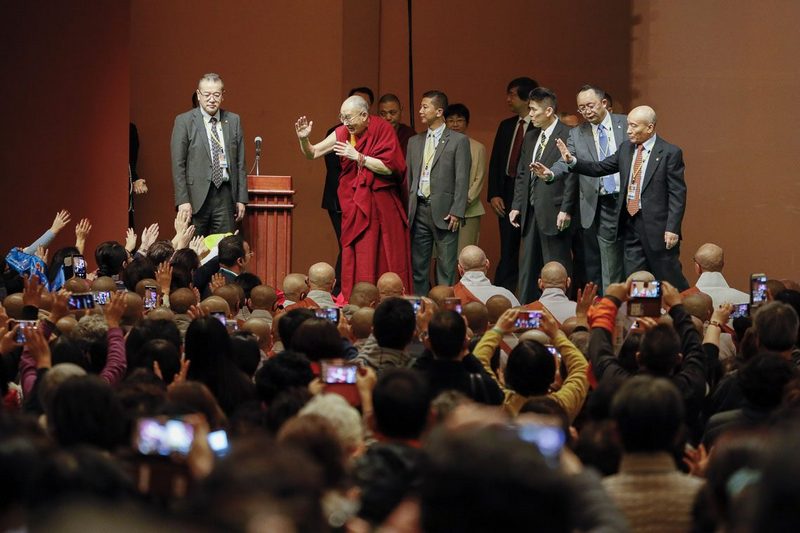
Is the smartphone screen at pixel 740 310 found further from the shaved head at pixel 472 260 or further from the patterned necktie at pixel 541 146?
the patterned necktie at pixel 541 146

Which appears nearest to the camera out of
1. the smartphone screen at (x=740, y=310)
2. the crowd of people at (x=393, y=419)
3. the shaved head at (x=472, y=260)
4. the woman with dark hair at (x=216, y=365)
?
the crowd of people at (x=393, y=419)

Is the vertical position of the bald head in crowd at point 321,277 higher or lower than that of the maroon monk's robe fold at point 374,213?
lower

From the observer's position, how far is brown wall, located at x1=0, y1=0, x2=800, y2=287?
9539mm

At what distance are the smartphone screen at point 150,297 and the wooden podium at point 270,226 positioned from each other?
2.97m

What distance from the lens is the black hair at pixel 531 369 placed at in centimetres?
419

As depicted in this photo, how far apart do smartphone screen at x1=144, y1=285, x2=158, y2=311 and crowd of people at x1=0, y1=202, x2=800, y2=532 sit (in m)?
0.01

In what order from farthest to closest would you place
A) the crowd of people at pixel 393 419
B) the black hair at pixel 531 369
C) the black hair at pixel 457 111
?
the black hair at pixel 457 111 < the black hair at pixel 531 369 < the crowd of people at pixel 393 419

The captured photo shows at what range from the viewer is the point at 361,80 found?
11.5 metres

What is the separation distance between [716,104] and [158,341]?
7.15 metres

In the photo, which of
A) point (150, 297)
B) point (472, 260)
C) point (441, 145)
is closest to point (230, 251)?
point (472, 260)

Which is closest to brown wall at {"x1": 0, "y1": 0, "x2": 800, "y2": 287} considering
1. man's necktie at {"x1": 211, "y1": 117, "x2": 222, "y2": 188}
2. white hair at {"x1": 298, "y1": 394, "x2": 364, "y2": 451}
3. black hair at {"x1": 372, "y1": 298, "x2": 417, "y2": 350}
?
man's necktie at {"x1": 211, "y1": 117, "x2": 222, "y2": 188}

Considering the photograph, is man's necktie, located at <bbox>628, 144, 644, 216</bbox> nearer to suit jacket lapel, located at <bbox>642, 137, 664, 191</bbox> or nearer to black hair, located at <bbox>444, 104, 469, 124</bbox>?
suit jacket lapel, located at <bbox>642, 137, 664, 191</bbox>

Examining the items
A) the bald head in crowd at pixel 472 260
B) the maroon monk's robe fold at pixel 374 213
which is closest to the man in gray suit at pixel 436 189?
the maroon monk's robe fold at pixel 374 213

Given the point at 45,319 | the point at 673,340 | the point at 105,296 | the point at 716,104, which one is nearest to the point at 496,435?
the point at 673,340
